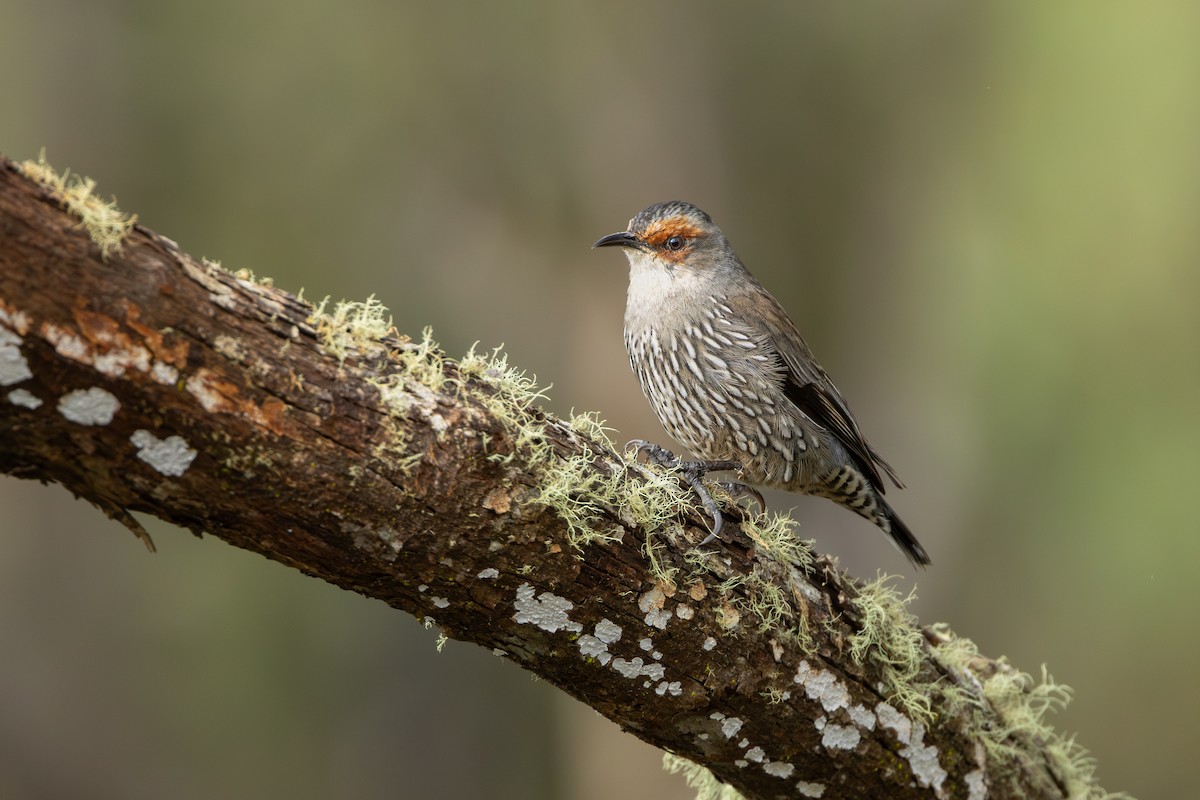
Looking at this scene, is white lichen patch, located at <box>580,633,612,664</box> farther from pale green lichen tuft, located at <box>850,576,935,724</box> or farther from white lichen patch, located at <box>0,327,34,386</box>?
white lichen patch, located at <box>0,327,34,386</box>

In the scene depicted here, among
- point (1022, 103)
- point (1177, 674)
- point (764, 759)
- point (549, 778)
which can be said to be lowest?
point (764, 759)

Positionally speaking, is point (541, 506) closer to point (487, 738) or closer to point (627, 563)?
point (627, 563)

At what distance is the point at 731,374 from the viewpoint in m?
4.07

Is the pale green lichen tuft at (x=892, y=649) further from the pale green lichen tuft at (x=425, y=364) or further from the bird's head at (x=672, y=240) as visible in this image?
the bird's head at (x=672, y=240)

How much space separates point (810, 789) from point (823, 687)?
320mm

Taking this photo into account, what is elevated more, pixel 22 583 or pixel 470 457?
pixel 22 583

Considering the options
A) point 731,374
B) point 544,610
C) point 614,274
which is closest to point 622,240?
point 731,374

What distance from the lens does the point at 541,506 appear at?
219cm

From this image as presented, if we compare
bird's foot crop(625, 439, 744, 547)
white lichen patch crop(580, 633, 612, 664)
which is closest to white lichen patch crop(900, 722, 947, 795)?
bird's foot crop(625, 439, 744, 547)

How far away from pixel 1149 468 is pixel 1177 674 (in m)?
1.95

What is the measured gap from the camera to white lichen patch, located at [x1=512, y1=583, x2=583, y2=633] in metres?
2.25

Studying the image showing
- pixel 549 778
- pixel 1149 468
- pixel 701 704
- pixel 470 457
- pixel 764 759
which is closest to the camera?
pixel 470 457

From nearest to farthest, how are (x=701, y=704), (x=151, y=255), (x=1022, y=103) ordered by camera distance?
1. (x=151, y=255)
2. (x=701, y=704)
3. (x=1022, y=103)

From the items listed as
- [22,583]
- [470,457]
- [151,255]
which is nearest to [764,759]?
[470,457]
